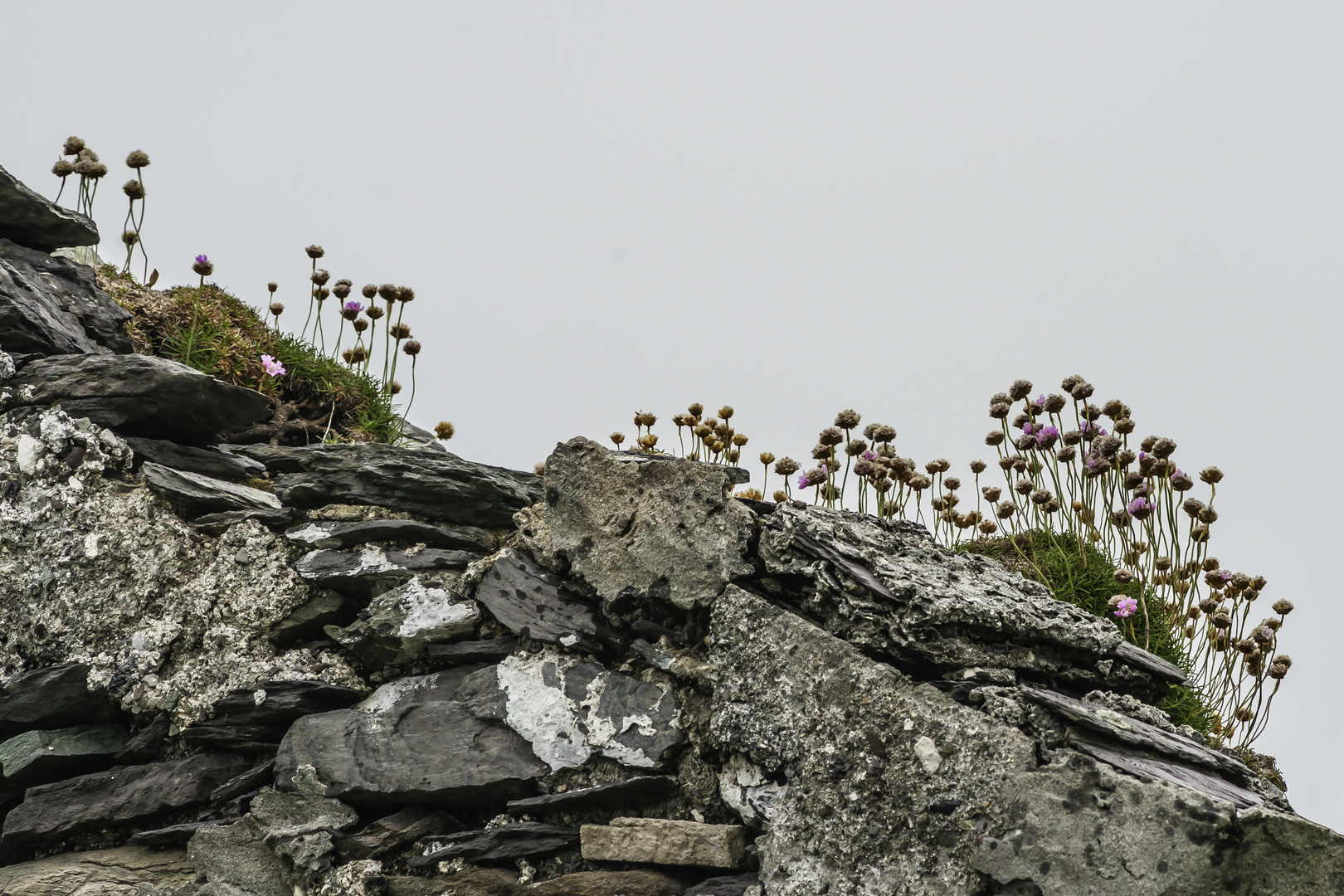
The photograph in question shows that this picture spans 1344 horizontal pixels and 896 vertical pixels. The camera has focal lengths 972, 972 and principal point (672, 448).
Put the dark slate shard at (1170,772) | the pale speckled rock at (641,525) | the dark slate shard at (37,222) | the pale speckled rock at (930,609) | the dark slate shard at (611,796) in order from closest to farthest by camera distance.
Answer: the dark slate shard at (1170,772)
the pale speckled rock at (930,609)
the dark slate shard at (611,796)
the pale speckled rock at (641,525)
the dark slate shard at (37,222)

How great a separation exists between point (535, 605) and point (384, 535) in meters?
0.97

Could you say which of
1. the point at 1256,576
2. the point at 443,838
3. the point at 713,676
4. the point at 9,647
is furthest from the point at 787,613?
the point at 1256,576

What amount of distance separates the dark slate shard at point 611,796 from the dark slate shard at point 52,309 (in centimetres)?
402

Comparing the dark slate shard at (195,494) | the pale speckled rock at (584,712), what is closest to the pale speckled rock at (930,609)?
the pale speckled rock at (584,712)

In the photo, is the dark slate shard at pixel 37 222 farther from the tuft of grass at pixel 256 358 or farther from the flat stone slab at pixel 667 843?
the flat stone slab at pixel 667 843

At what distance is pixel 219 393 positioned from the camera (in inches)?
220

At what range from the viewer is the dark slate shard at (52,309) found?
18.8 feet

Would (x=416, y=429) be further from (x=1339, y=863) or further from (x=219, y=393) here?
(x=1339, y=863)

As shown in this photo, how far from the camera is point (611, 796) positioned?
159 inches

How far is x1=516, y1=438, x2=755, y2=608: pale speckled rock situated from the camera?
14.1ft

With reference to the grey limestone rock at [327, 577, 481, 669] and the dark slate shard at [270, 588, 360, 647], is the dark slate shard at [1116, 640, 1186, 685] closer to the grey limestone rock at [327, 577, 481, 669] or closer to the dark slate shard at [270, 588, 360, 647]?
the grey limestone rock at [327, 577, 481, 669]

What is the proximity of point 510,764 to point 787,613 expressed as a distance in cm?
137

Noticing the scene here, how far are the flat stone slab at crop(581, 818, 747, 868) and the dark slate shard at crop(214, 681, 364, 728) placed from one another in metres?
1.46

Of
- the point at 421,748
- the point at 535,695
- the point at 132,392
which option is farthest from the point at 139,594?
the point at 535,695
